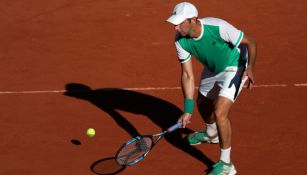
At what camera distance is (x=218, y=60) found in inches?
381

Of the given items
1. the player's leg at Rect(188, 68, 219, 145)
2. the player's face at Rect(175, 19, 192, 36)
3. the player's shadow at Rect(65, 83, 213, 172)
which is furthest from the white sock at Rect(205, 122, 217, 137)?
the player's face at Rect(175, 19, 192, 36)

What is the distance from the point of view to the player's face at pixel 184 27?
9133 mm

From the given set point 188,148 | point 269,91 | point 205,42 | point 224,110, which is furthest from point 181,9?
point 269,91

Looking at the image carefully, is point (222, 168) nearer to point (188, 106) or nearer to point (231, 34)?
point (188, 106)

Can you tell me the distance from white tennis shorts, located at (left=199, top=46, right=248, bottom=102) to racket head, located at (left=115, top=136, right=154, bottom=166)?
1.17 m

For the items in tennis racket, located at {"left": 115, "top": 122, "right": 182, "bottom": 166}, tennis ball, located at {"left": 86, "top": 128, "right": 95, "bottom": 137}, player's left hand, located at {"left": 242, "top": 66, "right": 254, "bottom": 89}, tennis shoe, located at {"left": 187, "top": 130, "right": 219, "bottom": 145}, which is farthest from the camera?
tennis ball, located at {"left": 86, "top": 128, "right": 95, "bottom": 137}

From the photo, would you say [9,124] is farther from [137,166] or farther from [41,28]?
[41,28]

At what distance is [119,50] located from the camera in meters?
14.6

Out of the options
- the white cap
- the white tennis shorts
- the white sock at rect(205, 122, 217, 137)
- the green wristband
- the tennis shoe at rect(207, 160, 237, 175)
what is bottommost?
the tennis shoe at rect(207, 160, 237, 175)

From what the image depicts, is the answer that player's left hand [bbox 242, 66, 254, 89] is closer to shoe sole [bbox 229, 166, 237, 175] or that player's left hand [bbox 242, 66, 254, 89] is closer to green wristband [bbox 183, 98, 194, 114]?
green wristband [bbox 183, 98, 194, 114]

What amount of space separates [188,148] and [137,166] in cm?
96

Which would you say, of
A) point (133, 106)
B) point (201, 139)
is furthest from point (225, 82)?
point (133, 106)

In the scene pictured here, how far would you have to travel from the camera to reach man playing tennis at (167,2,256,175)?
922cm

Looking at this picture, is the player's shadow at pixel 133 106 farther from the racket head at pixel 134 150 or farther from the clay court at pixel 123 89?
the racket head at pixel 134 150
